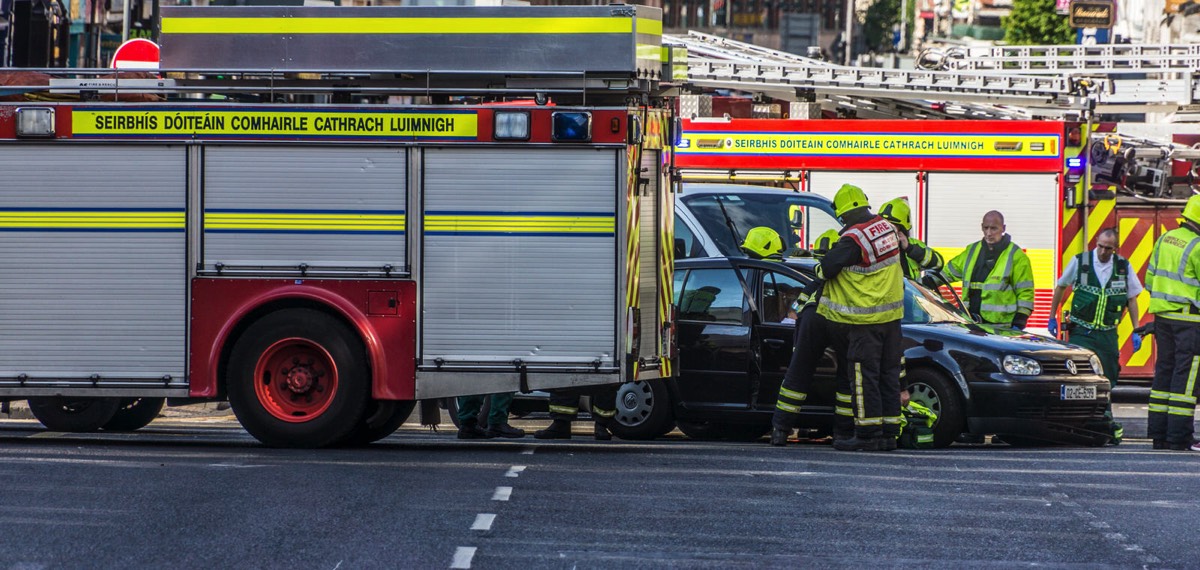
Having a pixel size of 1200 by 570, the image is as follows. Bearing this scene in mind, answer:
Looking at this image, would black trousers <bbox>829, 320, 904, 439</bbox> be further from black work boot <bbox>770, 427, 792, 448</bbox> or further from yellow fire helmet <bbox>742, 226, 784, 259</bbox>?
yellow fire helmet <bbox>742, 226, 784, 259</bbox>

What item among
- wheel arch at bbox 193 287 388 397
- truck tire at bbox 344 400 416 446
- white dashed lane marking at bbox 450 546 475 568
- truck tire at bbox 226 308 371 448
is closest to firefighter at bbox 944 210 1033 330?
truck tire at bbox 344 400 416 446

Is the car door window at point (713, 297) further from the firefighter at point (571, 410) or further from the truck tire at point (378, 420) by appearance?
the truck tire at point (378, 420)

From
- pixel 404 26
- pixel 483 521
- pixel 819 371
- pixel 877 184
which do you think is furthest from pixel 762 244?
pixel 483 521

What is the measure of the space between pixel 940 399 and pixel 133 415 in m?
5.57

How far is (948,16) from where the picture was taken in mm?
85562

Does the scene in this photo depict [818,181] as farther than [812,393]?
Yes

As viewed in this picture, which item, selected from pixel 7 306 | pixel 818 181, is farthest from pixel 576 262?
pixel 818 181

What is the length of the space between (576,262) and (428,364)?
1.02 m

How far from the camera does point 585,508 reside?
317 inches

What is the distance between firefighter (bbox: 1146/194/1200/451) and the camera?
454 inches

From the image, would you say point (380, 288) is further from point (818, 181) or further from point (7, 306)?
point (818, 181)

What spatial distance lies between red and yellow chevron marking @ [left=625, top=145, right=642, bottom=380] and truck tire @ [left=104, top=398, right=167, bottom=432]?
13.1ft

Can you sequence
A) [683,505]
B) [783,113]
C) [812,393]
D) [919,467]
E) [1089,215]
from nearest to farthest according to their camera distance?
[683,505] → [919,467] → [812,393] → [1089,215] → [783,113]

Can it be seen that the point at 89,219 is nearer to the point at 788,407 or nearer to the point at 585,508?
the point at 585,508
